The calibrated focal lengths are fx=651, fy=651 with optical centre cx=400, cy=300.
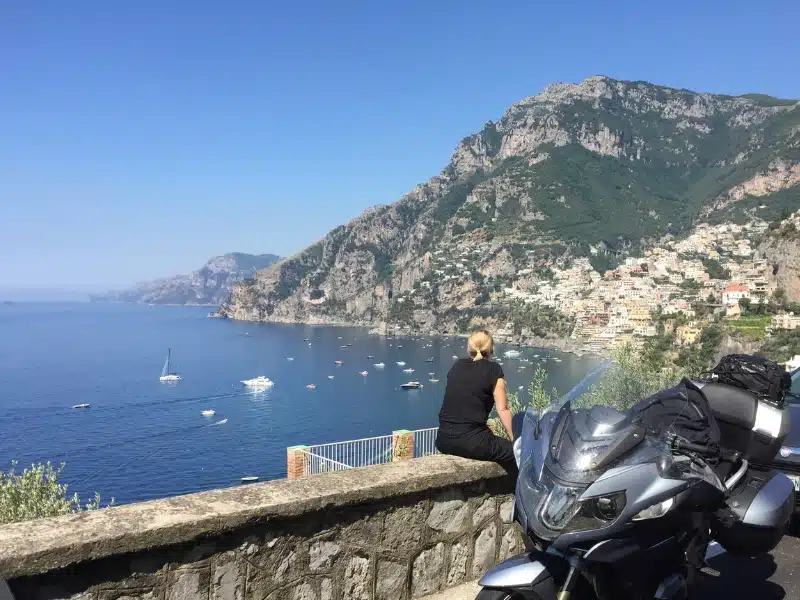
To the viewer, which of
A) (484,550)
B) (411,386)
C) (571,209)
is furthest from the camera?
(571,209)

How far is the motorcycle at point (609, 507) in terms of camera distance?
7.46 ft

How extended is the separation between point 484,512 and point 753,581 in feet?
5.89

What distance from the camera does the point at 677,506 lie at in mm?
2357

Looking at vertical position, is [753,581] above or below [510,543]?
below

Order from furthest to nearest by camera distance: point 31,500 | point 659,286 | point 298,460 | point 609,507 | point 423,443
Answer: point 659,286
point 298,460
point 423,443
point 31,500
point 609,507

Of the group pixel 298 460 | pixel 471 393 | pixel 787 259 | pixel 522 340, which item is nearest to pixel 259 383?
pixel 787 259

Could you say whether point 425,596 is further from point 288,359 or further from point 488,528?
point 288,359

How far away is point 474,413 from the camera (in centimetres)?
364

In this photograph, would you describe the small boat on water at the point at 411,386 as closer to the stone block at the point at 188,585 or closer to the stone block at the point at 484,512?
the stone block at the point at 484,512

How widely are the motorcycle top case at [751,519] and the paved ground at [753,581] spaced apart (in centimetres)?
41

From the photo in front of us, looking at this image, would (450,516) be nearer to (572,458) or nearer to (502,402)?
(502,402)

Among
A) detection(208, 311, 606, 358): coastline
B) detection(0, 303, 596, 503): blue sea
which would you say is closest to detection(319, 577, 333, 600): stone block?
detection(0, 303, 596, 503): blue sea

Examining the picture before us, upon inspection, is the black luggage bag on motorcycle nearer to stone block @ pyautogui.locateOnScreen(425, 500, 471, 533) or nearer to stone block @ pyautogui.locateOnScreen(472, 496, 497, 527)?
stone block @ pyautogui.locateOnScreen(472, 496, 497, 527)

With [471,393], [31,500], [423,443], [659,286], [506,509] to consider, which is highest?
[659,286]
